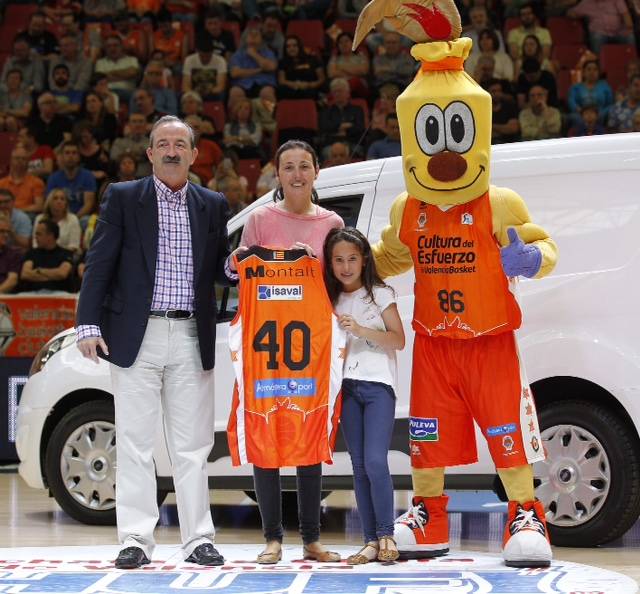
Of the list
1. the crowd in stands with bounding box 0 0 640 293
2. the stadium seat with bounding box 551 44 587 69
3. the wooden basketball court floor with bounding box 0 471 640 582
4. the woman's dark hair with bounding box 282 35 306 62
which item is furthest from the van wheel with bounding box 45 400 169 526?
the stadium seat with bounding box 551 44 587 69

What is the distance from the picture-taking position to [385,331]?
5977 mm

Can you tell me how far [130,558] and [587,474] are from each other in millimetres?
2291

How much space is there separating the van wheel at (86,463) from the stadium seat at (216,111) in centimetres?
596

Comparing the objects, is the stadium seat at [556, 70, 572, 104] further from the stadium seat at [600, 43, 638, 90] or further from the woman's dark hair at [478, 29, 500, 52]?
the woman's dark hair at [478, 29, 500, 52]

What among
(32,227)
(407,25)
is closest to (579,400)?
(407,25)

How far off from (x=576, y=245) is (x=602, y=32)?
7394 mm

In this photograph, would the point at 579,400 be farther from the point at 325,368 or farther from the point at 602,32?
the point at 602,32

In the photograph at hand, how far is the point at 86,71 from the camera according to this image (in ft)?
44.5

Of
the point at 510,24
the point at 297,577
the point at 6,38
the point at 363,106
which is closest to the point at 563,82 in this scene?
the point at 510,24

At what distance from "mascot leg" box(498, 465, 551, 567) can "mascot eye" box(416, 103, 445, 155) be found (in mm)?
1472

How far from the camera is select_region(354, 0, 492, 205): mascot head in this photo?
19.3 feet

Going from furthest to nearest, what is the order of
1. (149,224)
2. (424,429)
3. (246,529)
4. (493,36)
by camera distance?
1. (493,36)
2. (246,529)
3. (424,429)
4. (149,224)

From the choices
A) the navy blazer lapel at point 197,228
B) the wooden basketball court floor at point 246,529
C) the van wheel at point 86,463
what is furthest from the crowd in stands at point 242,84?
the navy blazer lapel at point 197,228

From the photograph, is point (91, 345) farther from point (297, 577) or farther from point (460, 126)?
point (460, 126)
